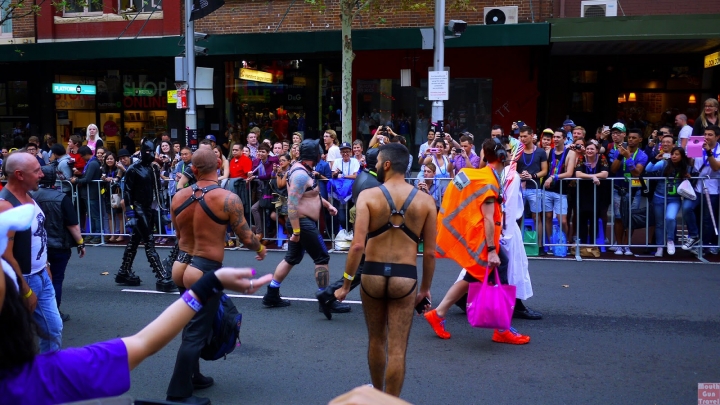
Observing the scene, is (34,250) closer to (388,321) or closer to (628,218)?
(388,321)

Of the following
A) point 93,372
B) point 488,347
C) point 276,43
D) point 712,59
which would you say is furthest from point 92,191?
point 712,59

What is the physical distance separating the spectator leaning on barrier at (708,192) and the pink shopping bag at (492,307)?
5791 mm

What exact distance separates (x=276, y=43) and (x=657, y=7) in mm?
9436

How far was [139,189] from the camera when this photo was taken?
9789 mm

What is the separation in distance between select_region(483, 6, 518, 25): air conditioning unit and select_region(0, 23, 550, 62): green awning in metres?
1.10

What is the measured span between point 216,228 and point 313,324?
2.39m

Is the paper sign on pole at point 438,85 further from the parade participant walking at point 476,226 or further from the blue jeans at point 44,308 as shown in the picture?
the blue jeans at point 44,308

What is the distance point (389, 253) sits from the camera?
203 inches

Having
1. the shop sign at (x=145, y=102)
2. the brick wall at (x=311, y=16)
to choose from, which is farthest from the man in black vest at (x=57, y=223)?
the shop sign at (x=145, y=102)

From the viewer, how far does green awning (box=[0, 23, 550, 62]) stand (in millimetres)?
16688

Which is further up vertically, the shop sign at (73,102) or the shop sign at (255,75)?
the shop sign at (255,75)

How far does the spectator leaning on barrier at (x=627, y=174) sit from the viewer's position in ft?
38.1

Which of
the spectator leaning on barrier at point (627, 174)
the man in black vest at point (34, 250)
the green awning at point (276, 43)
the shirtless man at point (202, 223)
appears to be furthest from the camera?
the green awning at point (276, 43)

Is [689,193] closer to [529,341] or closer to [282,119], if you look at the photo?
[529,341]
